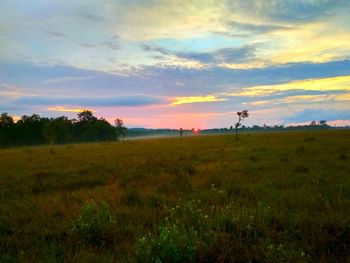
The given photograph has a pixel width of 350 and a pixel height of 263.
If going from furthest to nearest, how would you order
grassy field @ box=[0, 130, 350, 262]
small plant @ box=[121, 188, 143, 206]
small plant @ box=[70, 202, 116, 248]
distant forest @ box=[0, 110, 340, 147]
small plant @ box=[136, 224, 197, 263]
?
distant forest @ box=[0, 110, 340, 147], small plant @ box=[121, 188, 143, 206], small plant @ box=[70, 202, 116, 248], grassy field @ box=[0, 130, 350, 262], small plant @ box=[136, 224, 197, 263]

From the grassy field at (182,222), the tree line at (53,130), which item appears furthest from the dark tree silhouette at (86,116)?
the grassy field at (182,222)

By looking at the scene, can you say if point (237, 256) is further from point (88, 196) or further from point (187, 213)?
point (88, 196)

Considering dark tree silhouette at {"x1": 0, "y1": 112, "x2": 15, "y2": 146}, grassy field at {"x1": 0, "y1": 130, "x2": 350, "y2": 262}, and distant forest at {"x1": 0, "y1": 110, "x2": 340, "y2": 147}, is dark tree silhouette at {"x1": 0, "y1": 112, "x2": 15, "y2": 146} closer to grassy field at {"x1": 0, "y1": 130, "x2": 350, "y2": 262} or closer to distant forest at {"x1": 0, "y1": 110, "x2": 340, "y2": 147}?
distant forest at {"x1": 0, "y1": 110, "x2": 340, "y2": 147}

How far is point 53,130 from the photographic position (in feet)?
323

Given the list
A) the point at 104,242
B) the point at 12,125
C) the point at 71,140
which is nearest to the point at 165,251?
the point at 104,242

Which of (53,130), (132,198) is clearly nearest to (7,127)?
(53,130)

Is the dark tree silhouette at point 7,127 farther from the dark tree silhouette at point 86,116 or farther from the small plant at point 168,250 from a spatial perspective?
the small plant at point 168,250

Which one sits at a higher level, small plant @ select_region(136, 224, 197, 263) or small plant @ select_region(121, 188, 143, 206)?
small plant @ select_region(136, 224, 197, 263)

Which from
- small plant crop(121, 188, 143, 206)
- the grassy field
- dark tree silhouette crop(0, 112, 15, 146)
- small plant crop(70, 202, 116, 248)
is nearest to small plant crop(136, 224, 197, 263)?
the grassy field

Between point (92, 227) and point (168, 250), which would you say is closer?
point (168, 250)

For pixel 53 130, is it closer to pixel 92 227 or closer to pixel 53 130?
pixel 53 130

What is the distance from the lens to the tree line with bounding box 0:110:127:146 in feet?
337

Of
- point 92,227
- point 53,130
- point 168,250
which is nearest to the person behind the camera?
point 168,250

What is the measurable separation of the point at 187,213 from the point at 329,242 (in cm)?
331
